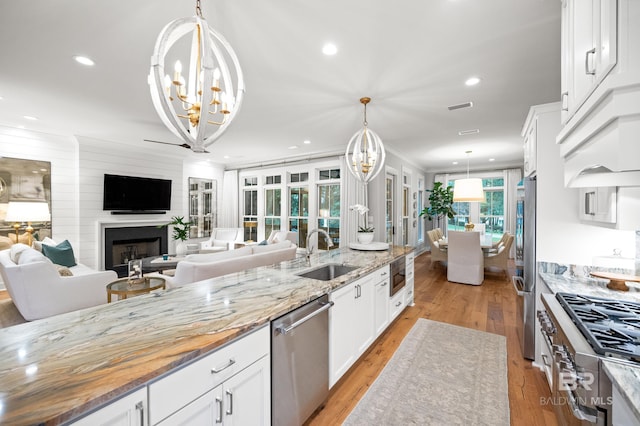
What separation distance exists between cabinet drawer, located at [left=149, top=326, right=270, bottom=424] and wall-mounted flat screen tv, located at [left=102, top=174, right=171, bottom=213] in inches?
227

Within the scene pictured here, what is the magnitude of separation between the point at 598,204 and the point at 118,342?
2852 millimetres

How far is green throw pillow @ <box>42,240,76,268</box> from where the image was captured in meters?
4.15

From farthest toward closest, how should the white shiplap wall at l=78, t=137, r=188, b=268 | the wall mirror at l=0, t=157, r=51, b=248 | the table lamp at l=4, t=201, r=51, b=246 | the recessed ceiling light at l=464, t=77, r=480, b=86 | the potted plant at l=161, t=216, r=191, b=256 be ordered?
the potted plant at l=161, t=216, r=191, b=256 → the white shiplap wall at l=78, t=137, r=188, b=268 → the wall mirror at l=0, t=157, r=51, b=248 → the table lamp at l=4, t=201, r=51, b=246 → the recessed ceiling light at l=464, t=77, r=480, b=86

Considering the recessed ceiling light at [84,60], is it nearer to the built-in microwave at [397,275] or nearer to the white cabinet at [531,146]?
the built-in microwave at [397,275]

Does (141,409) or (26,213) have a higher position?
(26,213)

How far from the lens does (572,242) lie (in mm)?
2246

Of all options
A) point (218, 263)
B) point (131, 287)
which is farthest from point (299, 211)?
point (131, 287)

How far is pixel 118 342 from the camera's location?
1038 mm

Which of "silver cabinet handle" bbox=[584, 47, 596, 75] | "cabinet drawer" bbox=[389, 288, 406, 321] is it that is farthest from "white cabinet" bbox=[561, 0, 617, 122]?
"cabinet drawer" bbox=[389, 288, 406, 321]

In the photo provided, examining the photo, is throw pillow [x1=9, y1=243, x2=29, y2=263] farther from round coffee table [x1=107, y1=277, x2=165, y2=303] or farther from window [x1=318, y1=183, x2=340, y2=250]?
window [x1=318, y1=183, x2=340, y2=250]

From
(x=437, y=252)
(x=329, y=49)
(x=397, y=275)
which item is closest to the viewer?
(x=329, y=49)

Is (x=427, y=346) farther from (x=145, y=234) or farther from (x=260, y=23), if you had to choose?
(x=145, y=234)

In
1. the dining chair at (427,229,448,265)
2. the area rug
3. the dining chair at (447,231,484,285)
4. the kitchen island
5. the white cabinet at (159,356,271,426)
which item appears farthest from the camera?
the dining chair at (427,229,448,265)

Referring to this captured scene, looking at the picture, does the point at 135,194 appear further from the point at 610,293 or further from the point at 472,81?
→ the point at 610,293
